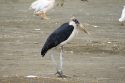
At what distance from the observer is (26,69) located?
42.8 ft

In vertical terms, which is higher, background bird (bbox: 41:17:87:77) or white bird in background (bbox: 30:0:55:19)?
background bird (bbox: 41:17:87:77)

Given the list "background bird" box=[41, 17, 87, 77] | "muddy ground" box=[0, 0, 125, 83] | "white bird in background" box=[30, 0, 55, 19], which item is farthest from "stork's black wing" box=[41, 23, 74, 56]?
"white bird in background" box=[30, 0, 55, 19]

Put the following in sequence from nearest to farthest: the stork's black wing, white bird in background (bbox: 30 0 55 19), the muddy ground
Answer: the stork's black wing, the muddy ground, white bird in background (bbox: 30 0 55 19)

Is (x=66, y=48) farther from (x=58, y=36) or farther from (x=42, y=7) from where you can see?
(x=42, y=7)

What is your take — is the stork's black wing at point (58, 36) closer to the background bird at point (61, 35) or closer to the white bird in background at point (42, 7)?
the background bird at point (61, 35)

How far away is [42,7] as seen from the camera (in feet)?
78.8

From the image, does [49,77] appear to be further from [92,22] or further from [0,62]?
[92,22]

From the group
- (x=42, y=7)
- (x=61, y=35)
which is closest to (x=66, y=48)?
(x=61, y=35)

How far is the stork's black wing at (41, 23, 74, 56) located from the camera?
1191 centimetres

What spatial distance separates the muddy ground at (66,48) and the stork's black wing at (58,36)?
2.12ft

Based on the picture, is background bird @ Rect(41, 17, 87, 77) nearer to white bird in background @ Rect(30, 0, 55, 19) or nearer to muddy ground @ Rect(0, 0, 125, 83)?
muddy ground @ Rect(0, 0, 125, 83)

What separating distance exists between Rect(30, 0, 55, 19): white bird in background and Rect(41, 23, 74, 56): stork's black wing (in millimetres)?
11287

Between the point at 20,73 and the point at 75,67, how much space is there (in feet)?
4.93

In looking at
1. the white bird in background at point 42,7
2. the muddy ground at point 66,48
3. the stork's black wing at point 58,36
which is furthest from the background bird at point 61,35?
the white bird in background at point 42,7
